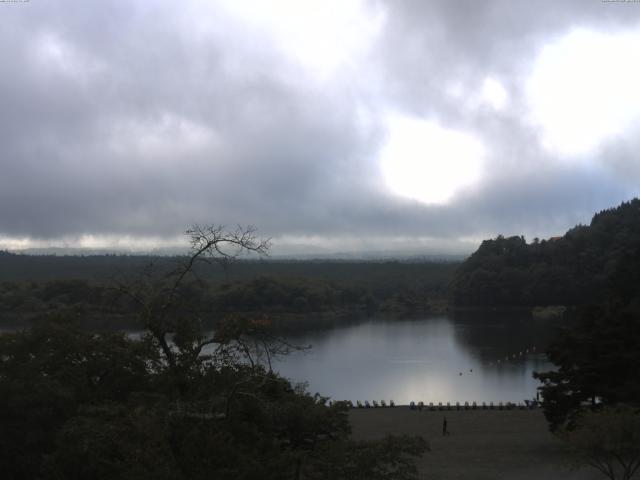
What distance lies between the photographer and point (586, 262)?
75.4 metres

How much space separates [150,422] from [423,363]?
A: 3615 cm

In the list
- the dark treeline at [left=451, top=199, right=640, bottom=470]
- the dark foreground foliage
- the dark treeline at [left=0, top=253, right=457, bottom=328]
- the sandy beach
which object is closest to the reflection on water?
the dark treeline at [left=451, top=199, right=640, bottom=470]

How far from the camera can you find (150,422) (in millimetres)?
6461

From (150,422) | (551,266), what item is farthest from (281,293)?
(150,422)

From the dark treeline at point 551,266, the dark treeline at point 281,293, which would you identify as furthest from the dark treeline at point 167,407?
the dark treeline at point 551,266

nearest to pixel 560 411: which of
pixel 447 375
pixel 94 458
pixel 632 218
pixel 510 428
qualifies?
pixel 510 428

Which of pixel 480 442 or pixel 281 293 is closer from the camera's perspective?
pixel 480 442

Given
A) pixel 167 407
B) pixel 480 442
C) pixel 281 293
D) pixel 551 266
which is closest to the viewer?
pixel 167 407

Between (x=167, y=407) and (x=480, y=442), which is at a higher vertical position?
(x=167, y=407)

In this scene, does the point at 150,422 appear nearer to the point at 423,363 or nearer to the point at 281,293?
the point at 423,363

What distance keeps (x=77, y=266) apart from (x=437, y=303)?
63505 millimetres

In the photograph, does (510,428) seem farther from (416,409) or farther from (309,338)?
(309,338)

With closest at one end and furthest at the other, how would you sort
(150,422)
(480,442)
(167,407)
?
(150,422) < (167,407) < (480,442)

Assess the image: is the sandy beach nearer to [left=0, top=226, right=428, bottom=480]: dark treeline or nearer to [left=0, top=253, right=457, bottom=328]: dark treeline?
[left=0, top=226, right=428, bottom=480]: dark treeline
